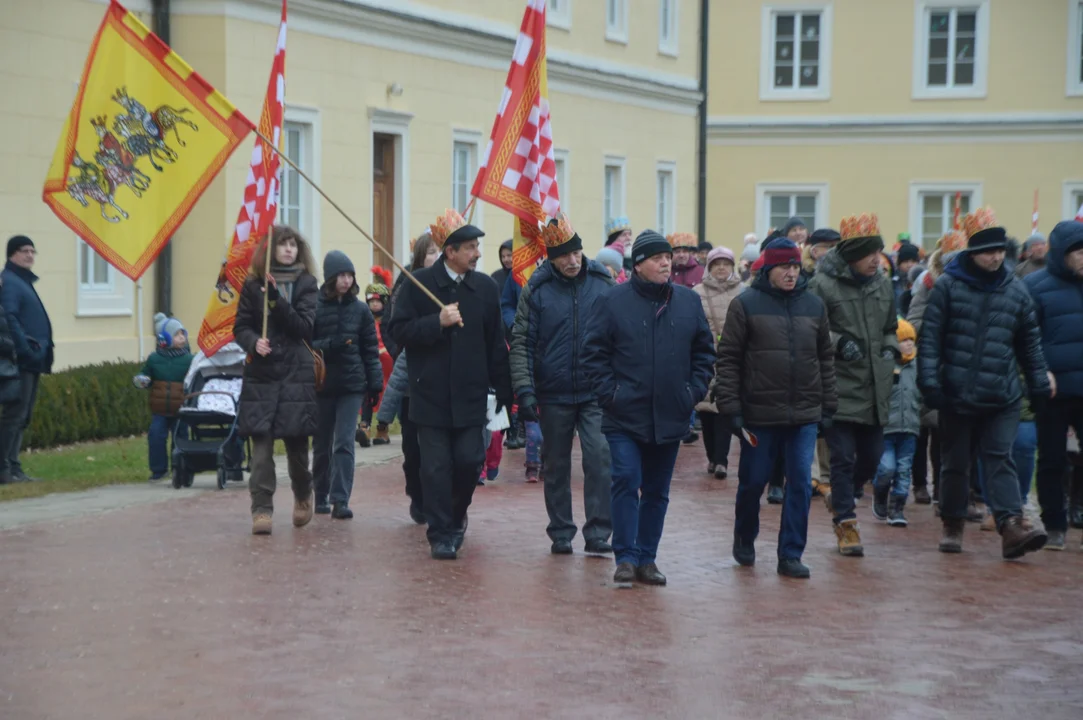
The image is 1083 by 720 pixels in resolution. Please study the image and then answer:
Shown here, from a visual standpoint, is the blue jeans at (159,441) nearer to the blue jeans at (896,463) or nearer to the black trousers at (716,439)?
the black trousers at (716,439)

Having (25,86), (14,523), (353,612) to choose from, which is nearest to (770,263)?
(353,612)

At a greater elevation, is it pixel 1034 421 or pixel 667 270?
pixel 667 270

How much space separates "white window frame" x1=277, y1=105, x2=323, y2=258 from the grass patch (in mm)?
5297

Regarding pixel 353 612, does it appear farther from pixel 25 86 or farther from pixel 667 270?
pixel 25 86

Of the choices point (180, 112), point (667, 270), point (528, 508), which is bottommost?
point (528, 508)

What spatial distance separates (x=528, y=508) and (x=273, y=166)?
3.07 metres

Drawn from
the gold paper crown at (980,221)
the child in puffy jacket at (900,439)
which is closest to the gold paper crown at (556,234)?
the gold paper crown at (980,221)

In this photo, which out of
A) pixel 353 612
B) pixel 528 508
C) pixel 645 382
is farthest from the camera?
pixel 528 508

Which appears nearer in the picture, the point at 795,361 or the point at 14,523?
the point at 795,361

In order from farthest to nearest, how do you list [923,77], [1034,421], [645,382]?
[923,77]
[1034,421]
[645,382]

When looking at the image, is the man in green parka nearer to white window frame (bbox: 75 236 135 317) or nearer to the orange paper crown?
the orange paper crown

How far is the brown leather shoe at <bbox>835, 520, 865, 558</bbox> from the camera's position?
1090cm

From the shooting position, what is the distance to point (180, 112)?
1094 centimetres

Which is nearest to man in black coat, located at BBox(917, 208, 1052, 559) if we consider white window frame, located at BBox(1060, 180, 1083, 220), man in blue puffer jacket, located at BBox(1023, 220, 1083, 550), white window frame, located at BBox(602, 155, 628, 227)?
man in blue puffer jacket, located at BBox(1023, 220, 1083, 550)
